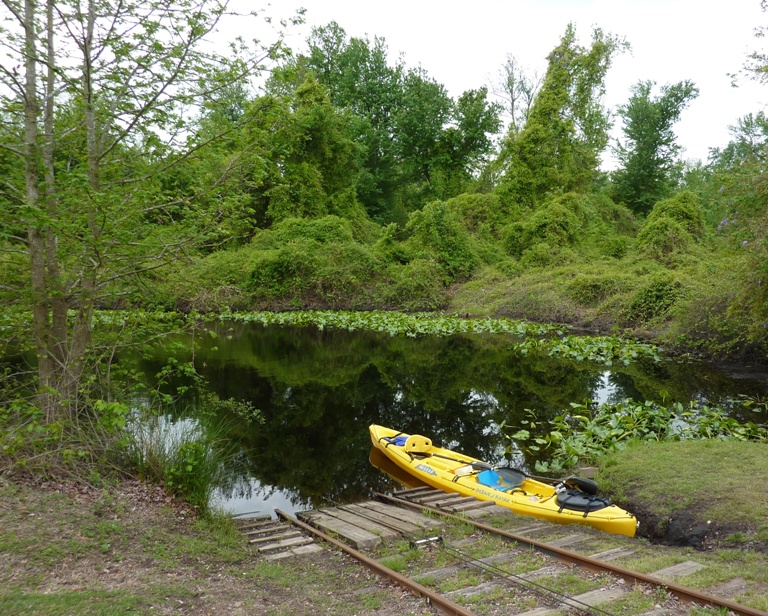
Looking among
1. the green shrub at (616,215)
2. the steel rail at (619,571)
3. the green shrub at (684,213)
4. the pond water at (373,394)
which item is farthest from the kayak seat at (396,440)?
the green shrub at (616,215)

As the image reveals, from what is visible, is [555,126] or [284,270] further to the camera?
[555,126]

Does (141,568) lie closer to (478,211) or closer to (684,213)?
(684,213)

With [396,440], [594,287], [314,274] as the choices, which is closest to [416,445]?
[396,440]

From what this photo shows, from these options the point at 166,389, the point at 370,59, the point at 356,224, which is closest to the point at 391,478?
the point at 166,389

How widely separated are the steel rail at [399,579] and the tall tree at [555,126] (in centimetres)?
3015

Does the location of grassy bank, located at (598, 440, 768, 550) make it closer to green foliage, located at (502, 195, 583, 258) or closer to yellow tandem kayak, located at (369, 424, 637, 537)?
yellow tandem kayak, located at (369, 424, 637, 537)

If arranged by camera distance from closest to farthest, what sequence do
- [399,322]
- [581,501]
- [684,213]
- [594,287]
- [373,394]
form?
[581,501], [373,394], [594,287], [399,322], [684,213]

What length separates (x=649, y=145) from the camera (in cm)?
3816

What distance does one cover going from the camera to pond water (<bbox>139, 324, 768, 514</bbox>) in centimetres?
889

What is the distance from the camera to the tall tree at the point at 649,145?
38.2 m

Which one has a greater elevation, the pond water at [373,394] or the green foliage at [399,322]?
the green foliage at [399,322]

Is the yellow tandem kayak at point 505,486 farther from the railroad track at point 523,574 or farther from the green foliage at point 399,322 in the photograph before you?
the green foliage at point 399,322

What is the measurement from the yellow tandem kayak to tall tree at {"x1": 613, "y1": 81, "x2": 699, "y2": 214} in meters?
35.2

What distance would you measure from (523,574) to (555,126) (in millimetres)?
Result: 31814
